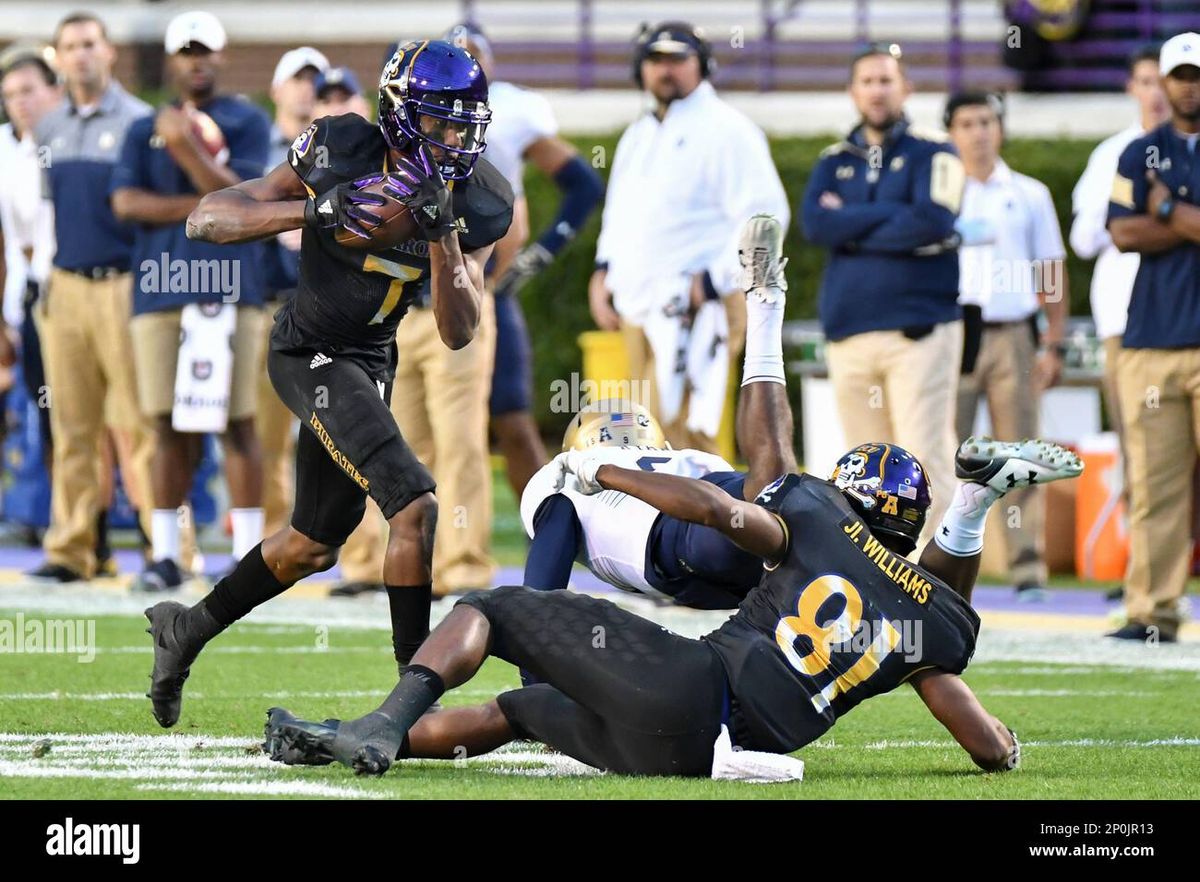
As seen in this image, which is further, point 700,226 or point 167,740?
point 700,226

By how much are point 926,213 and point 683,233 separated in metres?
1.17

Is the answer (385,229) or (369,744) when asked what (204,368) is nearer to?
(385,229)

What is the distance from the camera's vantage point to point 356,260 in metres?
6.09

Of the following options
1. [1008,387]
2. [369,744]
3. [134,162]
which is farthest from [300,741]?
[1008,387]

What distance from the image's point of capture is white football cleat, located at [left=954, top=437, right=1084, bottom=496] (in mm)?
5840

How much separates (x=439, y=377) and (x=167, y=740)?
3884mm

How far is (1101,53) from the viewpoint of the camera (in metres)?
21.2

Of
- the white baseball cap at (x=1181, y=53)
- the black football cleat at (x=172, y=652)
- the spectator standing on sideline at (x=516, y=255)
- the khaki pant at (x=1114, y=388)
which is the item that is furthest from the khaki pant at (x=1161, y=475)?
the black football cleat at (x=172, y=652)

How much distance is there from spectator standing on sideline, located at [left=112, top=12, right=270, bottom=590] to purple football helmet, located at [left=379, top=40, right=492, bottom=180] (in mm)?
3787

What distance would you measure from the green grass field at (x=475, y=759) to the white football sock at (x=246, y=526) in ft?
2.58

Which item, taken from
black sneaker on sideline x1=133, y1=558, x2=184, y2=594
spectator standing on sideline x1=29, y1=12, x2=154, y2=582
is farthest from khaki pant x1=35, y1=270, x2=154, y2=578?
black sneaker on sideline x1=133, y1=558, x2=184, y2=594

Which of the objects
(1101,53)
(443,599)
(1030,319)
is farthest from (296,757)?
(1101,53)

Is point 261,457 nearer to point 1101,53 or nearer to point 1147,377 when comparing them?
point 1147,377

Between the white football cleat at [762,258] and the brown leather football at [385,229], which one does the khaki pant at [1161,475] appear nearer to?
the white football cleat at [762,258]
